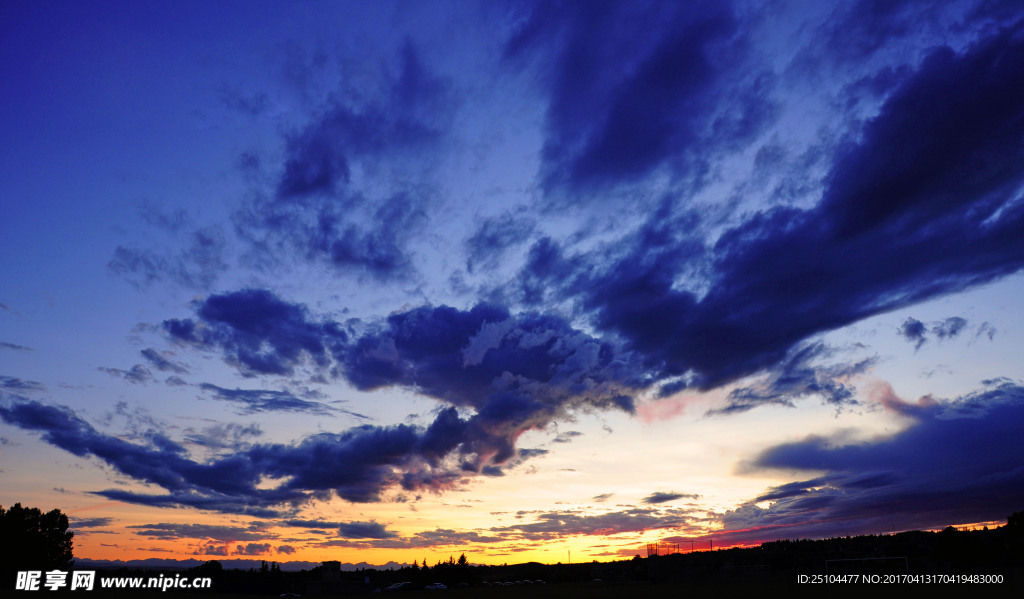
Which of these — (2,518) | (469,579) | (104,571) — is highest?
(2,518)

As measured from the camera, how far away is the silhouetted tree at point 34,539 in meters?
149

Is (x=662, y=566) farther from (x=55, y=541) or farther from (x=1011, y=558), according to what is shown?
(x=55, y=541)

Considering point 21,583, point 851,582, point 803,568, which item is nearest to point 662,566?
point 803,568

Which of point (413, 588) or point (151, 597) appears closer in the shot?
point (151, 597)

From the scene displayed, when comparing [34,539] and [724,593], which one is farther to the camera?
[34,539]

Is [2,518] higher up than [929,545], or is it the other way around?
[2,518]

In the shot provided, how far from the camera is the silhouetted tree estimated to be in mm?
149375

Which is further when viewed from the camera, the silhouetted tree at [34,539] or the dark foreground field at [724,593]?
the silhouetted tree at [34,539]

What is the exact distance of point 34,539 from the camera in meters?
156

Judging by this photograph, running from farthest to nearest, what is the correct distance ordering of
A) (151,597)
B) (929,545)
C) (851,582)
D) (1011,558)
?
(929,545) → (1011,558) → (851,582) → (151,597)

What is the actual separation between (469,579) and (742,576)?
84.1m

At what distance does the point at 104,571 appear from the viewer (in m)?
118

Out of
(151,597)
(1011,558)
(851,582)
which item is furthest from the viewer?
(1011,558)

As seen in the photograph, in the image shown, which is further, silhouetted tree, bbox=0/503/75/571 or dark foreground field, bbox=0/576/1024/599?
silhouetted tree, bbox=0/503/75/571
